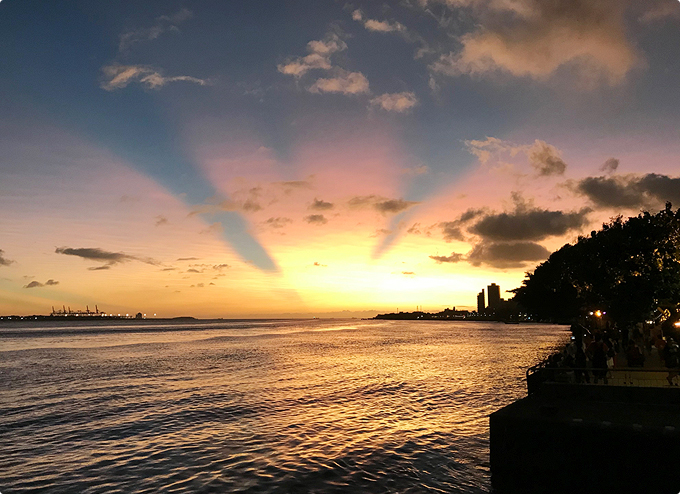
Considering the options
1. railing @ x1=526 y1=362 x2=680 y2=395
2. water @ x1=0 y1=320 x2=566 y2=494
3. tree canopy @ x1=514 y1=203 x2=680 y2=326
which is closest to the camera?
water @ x1=0 y1=320 x2=566 y2=494

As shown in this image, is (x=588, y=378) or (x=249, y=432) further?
(x=249, y=432)

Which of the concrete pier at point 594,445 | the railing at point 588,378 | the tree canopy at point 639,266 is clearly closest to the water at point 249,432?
the concrete pier at point 594,445

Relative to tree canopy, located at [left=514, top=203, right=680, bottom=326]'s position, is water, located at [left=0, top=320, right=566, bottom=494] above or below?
below

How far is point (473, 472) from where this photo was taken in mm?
17891

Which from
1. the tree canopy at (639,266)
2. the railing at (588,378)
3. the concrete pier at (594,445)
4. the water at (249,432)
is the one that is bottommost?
the water at (249,432)

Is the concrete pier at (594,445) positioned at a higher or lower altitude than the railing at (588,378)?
lower

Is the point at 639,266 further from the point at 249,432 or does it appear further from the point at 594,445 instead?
the point at 249,432

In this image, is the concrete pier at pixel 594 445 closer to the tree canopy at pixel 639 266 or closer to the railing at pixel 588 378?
the railing at pixel 588 378

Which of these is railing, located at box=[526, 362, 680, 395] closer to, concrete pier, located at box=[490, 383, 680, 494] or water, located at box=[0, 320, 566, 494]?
concrete pier, located at box=[490, 383, 680, 494]

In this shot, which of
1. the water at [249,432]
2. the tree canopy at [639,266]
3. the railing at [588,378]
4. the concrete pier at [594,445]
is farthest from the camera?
the tree canopy at [639,266]

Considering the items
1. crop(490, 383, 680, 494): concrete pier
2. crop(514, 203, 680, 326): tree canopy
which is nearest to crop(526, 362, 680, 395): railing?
crop(490, 383, 680, 494): concrete pier

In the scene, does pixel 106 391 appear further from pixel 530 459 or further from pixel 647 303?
pixel 647 303

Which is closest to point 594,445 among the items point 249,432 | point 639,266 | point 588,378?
point 588,378

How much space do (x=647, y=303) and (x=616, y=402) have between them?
22.9 meters
